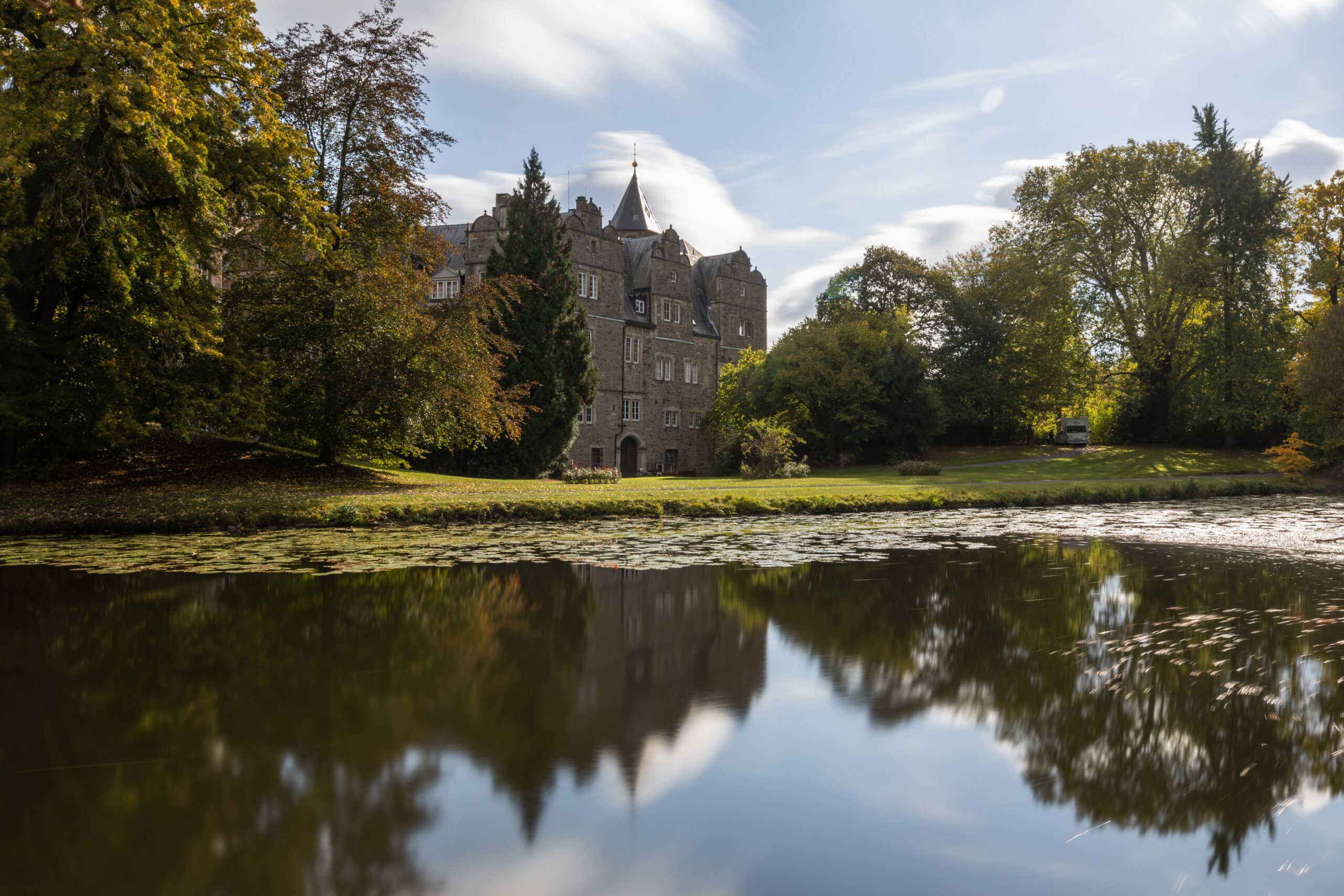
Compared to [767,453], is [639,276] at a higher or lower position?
higher

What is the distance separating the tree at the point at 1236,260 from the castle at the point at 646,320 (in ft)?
77.5

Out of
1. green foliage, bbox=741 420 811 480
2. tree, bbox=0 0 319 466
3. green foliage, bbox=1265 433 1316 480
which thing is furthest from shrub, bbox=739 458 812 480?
tree, bbox=0 0 319 466

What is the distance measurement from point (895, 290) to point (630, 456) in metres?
16.5

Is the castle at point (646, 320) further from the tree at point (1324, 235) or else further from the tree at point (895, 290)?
the tree at point (1324, 235)

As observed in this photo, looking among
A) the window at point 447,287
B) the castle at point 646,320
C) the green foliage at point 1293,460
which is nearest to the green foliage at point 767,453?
the castle at point 646,320

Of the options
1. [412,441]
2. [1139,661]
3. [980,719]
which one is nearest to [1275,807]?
[980,719]

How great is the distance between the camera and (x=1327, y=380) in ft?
84.8

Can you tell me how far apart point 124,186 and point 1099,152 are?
41041 millimetres

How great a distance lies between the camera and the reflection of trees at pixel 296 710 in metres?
2.97

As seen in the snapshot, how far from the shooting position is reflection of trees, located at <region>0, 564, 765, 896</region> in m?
2.97

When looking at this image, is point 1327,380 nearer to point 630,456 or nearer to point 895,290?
point 895,290

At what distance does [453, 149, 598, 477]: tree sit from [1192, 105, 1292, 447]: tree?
2685 cm

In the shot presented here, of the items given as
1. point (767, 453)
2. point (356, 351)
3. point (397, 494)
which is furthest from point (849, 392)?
point (397, 494)

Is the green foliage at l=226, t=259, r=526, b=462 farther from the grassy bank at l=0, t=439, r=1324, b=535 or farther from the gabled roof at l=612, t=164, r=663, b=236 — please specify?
the gabled roof at l=612, t=164, r=663, b=236
